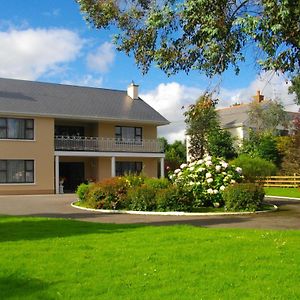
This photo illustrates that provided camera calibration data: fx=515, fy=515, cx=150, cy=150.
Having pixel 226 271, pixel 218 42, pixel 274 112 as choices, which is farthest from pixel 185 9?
pixel 274 112

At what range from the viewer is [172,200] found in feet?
60.3

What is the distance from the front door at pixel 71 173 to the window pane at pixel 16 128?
513cm

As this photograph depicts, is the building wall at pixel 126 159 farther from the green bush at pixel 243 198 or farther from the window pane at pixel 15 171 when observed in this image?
the green bush at pixel 243 198

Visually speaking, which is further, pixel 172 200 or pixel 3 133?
pixel 3 133

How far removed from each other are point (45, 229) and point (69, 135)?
2707 cm

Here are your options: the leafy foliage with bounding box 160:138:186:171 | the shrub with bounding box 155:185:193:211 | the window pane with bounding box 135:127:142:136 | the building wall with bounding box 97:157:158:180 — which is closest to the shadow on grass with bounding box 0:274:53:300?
the shrub with bounding box 155:185:193:211

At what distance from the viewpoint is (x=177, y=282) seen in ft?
22.6

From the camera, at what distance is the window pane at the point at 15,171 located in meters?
34.2

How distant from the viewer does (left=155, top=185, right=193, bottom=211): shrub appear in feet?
60.2

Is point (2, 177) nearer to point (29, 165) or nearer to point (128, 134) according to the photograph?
point (29, 165)

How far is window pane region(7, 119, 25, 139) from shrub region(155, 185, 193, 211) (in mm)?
18405

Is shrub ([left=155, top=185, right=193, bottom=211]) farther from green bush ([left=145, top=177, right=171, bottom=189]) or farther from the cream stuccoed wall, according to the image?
the cream stuccoed wall

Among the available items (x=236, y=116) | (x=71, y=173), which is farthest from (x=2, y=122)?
(x=236, y=116)

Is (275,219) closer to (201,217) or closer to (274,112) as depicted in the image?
(201,217)
